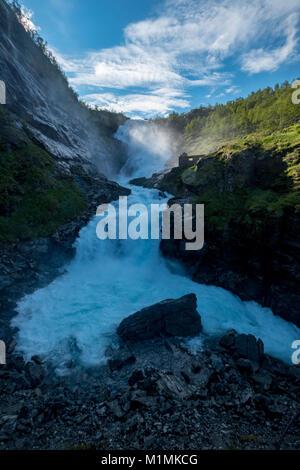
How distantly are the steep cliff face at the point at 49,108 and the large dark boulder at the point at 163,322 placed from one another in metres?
28.9

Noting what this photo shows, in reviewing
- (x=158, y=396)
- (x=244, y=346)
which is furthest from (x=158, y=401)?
(x=244, y=346)

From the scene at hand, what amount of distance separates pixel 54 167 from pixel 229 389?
1209 inches

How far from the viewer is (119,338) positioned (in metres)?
13.3

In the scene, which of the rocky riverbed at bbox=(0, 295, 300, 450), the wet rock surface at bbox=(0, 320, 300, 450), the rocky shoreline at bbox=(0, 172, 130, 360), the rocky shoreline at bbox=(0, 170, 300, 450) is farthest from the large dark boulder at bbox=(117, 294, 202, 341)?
the rocky shoreline at bbox=(0, 172, 130, 360)

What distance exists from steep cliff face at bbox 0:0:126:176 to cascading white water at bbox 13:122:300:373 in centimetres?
2056

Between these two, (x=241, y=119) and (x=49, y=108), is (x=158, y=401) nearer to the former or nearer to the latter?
(x=49, y=108)

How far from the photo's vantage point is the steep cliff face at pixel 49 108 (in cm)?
3514

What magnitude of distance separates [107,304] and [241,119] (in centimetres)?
6188

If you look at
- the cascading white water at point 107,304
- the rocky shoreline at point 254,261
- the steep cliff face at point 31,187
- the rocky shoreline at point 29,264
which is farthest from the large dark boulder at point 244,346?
the steep cliff face at point 31,187

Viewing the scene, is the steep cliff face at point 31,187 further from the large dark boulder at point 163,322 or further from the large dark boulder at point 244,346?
the large dark boulder at point 244,346

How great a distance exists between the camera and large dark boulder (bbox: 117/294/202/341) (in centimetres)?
1321

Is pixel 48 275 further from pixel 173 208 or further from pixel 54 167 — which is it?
pixel 54 167

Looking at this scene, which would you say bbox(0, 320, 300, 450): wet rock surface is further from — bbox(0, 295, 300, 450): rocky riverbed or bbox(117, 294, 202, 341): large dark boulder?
bbox(117, 294, 202, 341): large dark boulder

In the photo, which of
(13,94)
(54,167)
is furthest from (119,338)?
(13,94)
